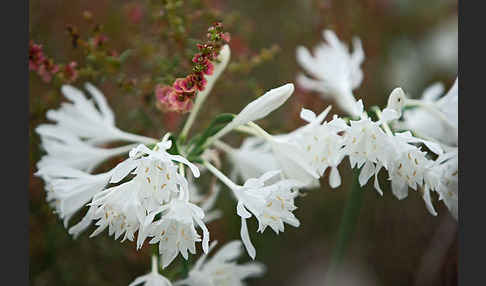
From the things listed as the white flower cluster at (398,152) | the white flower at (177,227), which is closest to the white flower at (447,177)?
the white flower cluster at (398,152)

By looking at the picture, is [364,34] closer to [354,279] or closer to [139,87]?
[354,279]

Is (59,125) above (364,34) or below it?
above

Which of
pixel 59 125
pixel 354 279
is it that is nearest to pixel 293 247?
pixel 354 279

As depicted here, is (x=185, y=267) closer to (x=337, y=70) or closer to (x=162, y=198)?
(x=162, y=198)

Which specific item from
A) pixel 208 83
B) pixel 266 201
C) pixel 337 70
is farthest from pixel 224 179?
pixel 337 70

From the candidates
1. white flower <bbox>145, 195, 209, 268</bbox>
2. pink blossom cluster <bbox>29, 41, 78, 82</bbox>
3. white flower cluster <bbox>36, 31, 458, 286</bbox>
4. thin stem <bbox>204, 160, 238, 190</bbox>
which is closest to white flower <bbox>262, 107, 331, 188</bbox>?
white flower cluster <bbox>36, 31, 458, 286</bbox>

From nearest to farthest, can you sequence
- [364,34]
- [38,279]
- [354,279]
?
1. [38,279]
2. [354,279]
3. [364,34]

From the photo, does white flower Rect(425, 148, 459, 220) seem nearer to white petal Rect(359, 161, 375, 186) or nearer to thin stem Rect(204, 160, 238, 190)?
white petal Rect(359, 161, 375, 186)
